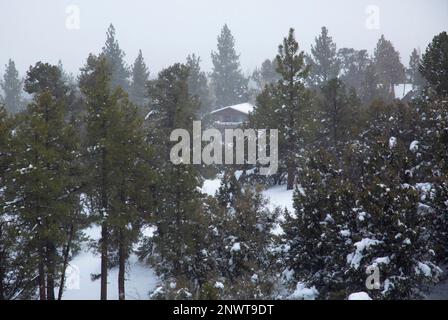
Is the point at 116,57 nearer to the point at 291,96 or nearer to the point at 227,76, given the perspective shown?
the point at 227,76

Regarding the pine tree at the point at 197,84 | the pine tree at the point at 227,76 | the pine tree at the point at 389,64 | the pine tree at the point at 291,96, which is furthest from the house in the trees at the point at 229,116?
the pine tree at the point at 291,96

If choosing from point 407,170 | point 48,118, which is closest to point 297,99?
point 407,170

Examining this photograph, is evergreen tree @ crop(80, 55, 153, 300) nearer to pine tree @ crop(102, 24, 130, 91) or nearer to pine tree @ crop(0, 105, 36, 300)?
pine tree @ crop(0, 105, 36, 300)

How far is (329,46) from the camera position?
62.6 m

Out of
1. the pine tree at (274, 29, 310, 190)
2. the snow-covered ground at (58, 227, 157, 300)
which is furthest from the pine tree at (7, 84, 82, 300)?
the pine tree at (274, 29, 310, 190)

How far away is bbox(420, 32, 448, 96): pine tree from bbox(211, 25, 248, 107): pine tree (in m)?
57.6

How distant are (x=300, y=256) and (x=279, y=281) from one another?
2217 millimetres

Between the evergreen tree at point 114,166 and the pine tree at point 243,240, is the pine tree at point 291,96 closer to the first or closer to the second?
the pine tree at point 243,240

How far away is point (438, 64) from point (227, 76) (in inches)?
2478

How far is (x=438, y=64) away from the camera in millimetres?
26547

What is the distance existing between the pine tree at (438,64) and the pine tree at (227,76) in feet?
189

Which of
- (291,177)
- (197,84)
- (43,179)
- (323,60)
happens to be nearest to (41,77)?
(43,179)

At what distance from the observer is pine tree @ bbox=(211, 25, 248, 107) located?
84562 millimetres
